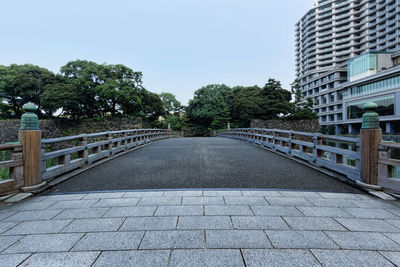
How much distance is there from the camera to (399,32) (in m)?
42.5

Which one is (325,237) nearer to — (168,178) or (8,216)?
(168,178)

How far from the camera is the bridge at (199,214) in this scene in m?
1.86

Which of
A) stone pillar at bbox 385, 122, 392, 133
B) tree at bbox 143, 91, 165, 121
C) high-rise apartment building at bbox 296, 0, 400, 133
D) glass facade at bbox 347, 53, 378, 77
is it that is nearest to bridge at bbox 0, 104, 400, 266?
tree at bbox 143, 91, 165, 121

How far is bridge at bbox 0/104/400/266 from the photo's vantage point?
186 cm

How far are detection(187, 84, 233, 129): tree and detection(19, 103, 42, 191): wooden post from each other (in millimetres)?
32509

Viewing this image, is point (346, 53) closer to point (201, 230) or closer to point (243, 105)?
point (243, 105)

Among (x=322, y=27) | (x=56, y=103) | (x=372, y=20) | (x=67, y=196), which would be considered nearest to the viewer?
(x=67, y=196)

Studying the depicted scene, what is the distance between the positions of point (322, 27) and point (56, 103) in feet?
248

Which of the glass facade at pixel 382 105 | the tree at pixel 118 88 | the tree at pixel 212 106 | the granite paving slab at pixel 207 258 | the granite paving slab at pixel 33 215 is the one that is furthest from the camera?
the tree at pixel 212 106

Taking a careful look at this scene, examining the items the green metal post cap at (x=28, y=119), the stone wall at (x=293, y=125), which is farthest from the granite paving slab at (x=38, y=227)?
the stone wall at (x=293, y=125)

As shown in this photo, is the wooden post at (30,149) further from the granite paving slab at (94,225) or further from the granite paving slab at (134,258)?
the granite paving slab at (134,258)

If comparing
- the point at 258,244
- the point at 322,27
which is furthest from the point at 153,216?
the point at 322,27

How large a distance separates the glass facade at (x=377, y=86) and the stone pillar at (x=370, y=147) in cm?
3603

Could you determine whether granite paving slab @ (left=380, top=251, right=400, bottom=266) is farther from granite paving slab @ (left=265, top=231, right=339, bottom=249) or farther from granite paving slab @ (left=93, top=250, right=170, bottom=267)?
granite paving slab @ (left=93, top=250, right=170, bottom=267)
